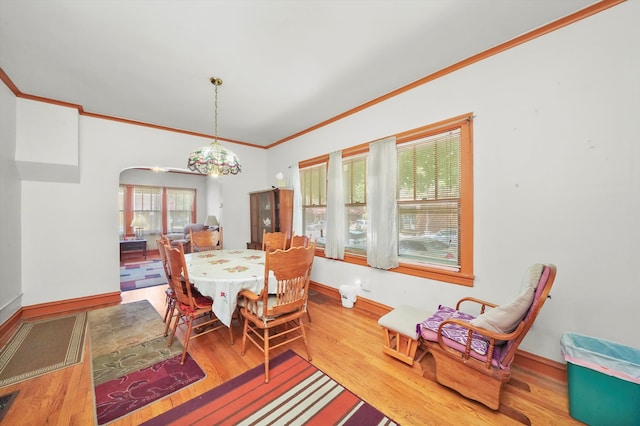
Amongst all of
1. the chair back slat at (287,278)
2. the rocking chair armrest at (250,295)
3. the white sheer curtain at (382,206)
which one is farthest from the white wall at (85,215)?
the white sheer curtain at (382,206)

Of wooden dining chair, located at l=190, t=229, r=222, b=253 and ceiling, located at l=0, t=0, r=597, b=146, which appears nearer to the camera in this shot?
ceiling, located at l=0, t=0, r=597, b=146

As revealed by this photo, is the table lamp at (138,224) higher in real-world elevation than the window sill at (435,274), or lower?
higher

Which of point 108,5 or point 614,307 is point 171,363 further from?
point 614,307

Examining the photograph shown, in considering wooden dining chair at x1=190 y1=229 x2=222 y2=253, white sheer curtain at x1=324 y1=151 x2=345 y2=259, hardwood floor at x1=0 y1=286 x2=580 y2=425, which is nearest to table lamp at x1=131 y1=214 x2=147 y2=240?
wooden dining chair at x1=190 y1=229 x2=222 y2=253

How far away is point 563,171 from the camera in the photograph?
1796 mm

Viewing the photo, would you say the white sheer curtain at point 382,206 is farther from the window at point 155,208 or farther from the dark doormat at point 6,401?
the window at point 155,208

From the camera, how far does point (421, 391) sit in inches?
68.1

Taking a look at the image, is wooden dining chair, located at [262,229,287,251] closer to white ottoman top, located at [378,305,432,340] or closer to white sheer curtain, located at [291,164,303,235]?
white sheer curtain, located at [291,164,303,235]

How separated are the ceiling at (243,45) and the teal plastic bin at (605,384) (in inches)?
96.1

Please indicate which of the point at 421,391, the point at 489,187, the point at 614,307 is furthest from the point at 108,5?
the point at 614,307

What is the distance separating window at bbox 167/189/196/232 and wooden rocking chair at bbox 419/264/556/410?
810cm

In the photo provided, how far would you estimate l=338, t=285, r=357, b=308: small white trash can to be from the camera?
10.4 ft

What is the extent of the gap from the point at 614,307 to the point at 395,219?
1.75m

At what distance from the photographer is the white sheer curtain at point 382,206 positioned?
2.77 m
